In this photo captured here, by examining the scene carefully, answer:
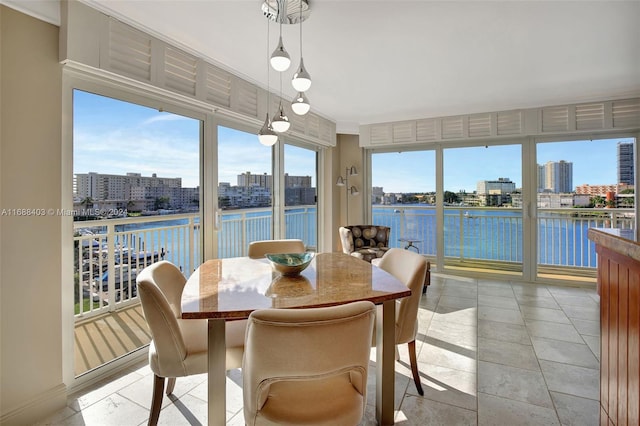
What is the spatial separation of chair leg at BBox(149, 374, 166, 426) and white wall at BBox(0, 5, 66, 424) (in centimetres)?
77

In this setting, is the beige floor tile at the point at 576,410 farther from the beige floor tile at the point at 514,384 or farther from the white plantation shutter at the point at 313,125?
the white plantation shutter at the point at 313,125

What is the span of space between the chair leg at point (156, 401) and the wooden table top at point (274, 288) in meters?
0.52

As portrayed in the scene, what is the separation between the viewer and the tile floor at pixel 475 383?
5.84 ft

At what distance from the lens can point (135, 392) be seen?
2.01 m

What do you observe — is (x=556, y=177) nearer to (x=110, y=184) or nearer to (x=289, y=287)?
(x=289, y=287)

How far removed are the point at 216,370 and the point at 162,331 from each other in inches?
12.5

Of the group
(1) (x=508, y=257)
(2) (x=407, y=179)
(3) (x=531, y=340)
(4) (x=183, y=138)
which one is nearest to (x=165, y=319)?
(4) (x=183, y=138)

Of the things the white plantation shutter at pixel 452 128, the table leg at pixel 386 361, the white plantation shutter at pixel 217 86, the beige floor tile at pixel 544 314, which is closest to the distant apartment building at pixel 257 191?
the white plantation shutter at pixel 217 86

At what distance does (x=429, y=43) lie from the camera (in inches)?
102

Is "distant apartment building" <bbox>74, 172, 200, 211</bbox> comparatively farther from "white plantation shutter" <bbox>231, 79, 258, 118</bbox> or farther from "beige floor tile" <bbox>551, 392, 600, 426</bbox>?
"beige floor tile" <bbox>551, 392, 600, 426</bbox>

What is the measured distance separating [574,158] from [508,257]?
173 cm

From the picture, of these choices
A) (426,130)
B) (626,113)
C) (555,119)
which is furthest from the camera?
(426,130)

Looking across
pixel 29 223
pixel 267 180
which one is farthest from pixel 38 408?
pixel 267 180

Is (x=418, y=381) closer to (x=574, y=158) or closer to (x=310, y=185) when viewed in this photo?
(x=310, y=185)
